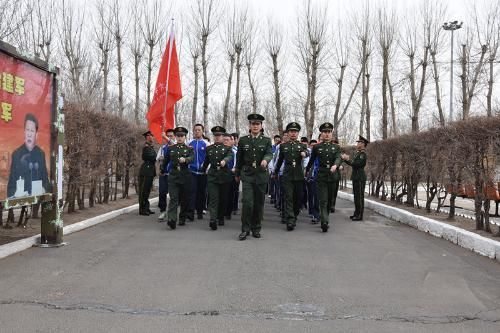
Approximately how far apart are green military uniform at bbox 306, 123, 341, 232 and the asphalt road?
1.14 metres

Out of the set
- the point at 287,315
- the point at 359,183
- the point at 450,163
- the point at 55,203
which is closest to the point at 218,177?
the point at 55,203

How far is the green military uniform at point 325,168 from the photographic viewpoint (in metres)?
8.98

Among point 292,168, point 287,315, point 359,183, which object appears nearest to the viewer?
point 287,315

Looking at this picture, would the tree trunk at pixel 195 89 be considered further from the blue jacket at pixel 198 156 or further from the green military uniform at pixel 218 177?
the green military uniform at pixel 218 177

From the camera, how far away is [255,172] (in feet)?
27.2

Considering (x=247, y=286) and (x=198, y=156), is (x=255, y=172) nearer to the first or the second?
(x=198, y=156)

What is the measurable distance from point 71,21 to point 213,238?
680 inches

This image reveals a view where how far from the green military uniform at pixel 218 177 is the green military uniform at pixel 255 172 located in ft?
2.93

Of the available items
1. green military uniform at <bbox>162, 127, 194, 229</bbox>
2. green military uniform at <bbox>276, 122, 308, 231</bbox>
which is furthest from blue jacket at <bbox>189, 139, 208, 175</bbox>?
green military uniform at <bbox>276, 122, 308, 231</bbox>

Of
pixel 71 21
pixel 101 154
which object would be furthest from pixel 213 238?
pixel 71 21

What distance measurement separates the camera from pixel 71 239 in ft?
25.1

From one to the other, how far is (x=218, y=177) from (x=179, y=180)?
75 centimetres

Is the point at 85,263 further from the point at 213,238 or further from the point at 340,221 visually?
the point at 340,221

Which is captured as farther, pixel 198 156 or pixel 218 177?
pixel 198 156
